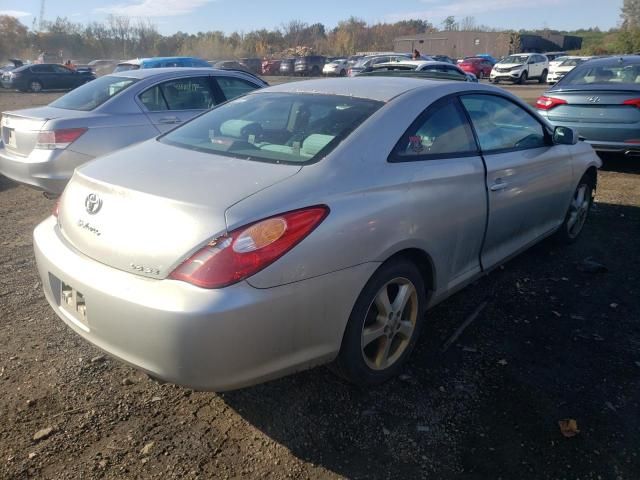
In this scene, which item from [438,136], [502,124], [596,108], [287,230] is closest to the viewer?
[287,230]

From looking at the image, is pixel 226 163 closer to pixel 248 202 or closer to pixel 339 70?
pixel 248 202

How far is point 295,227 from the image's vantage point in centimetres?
220

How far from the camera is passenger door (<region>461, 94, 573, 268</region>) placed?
346 cm

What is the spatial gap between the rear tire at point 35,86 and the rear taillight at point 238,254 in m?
28.2

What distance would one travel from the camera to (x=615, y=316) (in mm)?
3641

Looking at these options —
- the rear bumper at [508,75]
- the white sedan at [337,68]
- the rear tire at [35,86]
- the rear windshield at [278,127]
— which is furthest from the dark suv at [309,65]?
the rear windshield at [278,127]

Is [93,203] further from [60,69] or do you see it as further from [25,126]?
[60,69]

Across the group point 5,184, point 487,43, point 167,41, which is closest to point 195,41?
point 167,41

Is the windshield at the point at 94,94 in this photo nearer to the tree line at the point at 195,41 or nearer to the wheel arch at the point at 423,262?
the wheel arch at the point at 423,262

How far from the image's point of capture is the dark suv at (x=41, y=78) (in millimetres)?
25438

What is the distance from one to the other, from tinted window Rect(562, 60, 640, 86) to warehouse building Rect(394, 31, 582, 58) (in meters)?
55.0

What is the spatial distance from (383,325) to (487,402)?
0.66m

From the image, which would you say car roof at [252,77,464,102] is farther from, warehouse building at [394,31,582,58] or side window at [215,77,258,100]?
warehouse building at [394,31,582,58]

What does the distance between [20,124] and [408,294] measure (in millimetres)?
4774
